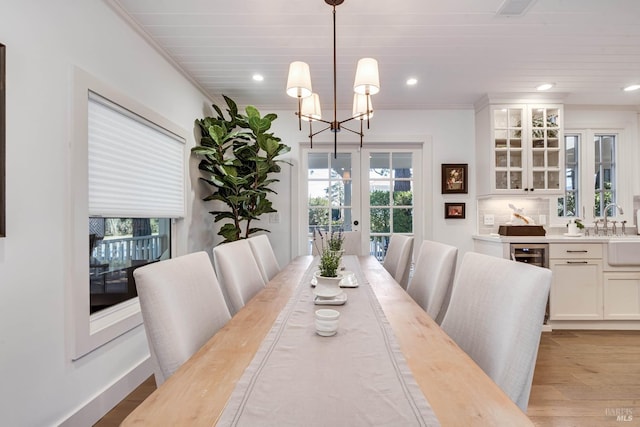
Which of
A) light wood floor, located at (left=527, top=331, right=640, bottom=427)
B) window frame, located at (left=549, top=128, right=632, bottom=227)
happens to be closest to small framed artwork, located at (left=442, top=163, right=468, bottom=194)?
window frame, located at (left=549, top=128, right=632, bottom=227)

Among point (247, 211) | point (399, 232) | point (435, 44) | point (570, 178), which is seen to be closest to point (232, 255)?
point (247, 211)

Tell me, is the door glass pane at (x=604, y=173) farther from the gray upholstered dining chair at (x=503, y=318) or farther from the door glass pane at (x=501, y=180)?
the gray upholstered dining chair at (x=503, y=318)

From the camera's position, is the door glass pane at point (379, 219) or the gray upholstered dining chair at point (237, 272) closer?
the gray upholstered dining chair at point (237, 272)

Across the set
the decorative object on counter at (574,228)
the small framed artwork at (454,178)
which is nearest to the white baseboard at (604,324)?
the decorative object on counter at (574,228)

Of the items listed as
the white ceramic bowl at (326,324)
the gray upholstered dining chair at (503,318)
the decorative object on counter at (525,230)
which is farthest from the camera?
the decorative object on counter at (525,230)

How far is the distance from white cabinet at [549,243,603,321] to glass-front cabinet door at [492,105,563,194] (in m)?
0.71

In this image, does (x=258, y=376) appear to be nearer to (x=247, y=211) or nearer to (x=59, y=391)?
(x=59, y=391)

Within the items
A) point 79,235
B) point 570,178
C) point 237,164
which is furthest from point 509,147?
point 79,235

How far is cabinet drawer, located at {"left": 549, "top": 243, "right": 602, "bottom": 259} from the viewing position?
3383 millimetres

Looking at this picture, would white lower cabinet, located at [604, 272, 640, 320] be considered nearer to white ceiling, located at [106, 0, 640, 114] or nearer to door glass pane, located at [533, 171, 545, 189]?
door glass pane, located at [533, 171, 545, 189]

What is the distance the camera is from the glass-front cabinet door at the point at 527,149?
12.1ft

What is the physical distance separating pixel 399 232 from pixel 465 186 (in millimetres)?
959

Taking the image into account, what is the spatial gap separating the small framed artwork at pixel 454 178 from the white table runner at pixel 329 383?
10.7 feet

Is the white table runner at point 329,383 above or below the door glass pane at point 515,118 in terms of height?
below
